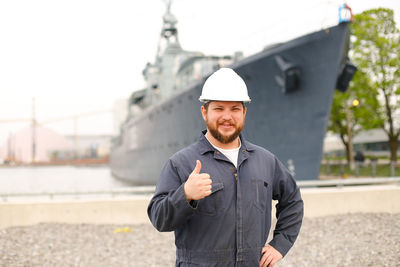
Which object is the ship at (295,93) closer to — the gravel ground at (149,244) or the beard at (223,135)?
the gravel ground at (149,244)

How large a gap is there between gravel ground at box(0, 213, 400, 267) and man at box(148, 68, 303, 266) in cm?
292

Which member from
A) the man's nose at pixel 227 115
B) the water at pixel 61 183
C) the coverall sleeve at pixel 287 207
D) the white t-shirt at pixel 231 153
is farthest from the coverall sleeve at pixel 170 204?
the water at pixel 61 183

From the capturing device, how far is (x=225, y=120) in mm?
1771

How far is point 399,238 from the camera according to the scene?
17.0ft

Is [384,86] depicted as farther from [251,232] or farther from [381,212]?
[251,232]

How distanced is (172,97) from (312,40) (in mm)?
7933

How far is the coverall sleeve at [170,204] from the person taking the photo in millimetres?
1564

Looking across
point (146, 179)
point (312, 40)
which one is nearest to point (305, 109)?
point (312, 40)

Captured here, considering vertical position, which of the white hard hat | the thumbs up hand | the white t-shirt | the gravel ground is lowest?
the gravel ground

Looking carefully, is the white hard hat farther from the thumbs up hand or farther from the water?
the water

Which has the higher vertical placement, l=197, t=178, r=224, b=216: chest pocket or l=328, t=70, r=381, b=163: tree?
l=328, t=70, r=381, b=163: tree

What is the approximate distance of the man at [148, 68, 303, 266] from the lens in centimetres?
172

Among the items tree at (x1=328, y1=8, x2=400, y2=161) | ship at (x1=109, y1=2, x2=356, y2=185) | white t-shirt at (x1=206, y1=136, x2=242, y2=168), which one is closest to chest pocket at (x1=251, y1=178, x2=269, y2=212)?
white t-shirt at (x1=206, y1=136, x2=242, y2=168)

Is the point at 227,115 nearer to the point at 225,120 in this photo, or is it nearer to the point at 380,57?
the point at 225,120
